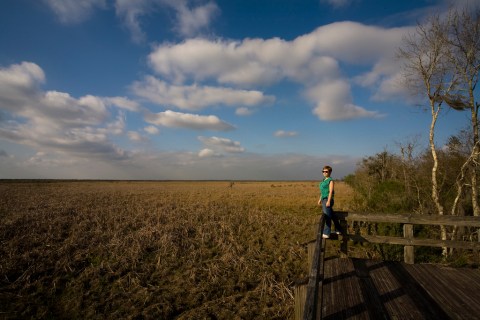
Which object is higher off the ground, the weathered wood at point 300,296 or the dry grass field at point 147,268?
the weathered wood at point 300,296

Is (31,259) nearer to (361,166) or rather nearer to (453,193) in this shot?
(453,193)

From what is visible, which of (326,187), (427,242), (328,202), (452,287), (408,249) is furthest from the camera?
(326,187)

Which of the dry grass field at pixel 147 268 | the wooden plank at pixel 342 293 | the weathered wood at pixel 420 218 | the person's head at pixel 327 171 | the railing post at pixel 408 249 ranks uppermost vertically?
the person's head at pixel 327 171

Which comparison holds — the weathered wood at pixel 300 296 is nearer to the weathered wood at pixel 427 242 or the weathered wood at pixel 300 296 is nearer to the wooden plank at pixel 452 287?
the wooden plank at pixel 452 287

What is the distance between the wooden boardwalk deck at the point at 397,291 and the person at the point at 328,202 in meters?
0.83

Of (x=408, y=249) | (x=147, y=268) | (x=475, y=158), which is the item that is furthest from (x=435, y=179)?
(x=147, y=268)

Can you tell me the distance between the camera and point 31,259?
32.0 ft

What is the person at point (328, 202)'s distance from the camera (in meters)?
7.39

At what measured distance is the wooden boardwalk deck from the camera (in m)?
4.52

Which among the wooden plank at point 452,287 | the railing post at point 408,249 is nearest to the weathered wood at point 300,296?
the wooden plank at point 452,287

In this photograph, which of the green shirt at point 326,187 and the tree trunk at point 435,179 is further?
the tree trunk at point 435,179

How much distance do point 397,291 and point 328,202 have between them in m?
2.64

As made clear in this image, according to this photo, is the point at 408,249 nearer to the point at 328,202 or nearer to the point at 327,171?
the point at 328,202

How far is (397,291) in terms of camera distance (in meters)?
5.33
